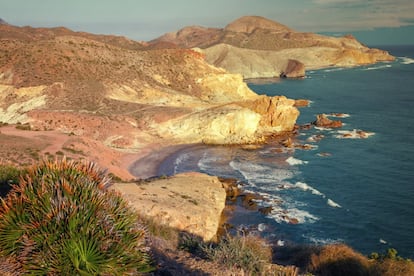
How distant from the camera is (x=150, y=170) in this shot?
131 feet

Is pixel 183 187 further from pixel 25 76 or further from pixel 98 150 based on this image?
pixel 25 76

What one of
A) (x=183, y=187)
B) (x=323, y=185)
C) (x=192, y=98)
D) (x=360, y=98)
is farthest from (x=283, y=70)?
(x=183, y=187)

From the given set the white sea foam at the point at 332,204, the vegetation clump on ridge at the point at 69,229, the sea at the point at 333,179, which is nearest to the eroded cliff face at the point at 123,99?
the sea at the point at 333,179

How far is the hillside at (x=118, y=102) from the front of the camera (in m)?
48.2

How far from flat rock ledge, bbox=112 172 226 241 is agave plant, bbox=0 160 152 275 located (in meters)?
9.90

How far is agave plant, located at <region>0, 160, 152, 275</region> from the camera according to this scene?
7.24 meters

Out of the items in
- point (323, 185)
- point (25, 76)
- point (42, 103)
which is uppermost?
point (25, 76)

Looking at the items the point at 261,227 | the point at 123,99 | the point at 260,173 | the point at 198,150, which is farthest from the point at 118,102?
the point at 261,227

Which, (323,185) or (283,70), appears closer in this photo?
(323,185)

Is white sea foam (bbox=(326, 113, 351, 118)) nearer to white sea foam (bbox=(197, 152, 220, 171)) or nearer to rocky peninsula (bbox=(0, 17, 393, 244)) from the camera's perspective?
rocky peninsula (bbox=(0, 17, 393, 244))

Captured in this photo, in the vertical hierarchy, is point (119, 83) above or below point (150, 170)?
above

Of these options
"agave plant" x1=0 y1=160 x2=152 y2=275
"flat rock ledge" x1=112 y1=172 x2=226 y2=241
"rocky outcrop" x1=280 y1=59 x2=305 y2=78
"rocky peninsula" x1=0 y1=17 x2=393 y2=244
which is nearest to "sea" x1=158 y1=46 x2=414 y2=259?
"flat rock ledge" x1=112 y1=172 x2=226 y2=241

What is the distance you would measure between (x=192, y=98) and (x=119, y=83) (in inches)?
464

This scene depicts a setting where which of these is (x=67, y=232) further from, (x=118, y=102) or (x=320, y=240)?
(x=118, y=102)
